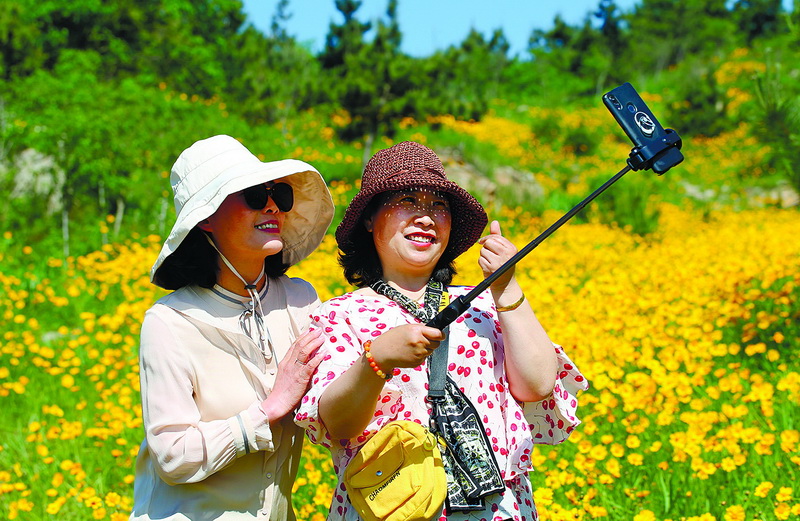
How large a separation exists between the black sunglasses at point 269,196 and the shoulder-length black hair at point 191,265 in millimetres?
168

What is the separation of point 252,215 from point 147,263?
14.3 feet

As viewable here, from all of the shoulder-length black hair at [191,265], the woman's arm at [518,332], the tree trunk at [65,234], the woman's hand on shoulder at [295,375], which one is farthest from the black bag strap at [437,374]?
the tree trunk at [65,234]

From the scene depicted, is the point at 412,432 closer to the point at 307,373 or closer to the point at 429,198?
the point at 307,373

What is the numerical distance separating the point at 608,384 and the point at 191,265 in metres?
2.07

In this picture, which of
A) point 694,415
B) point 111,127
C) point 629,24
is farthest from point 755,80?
point 629,24

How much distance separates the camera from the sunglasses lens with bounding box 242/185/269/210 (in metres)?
1.76

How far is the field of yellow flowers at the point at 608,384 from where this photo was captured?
2.55 metres

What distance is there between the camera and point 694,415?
274 cm

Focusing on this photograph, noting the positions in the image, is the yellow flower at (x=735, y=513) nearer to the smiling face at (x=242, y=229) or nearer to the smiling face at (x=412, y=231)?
the smiling face at (x=412, y=231)

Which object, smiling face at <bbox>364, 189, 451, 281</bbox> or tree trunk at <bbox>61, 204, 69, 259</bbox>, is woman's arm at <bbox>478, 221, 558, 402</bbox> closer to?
smiling face at <bbox>364, 189, 451, 281</bbox>

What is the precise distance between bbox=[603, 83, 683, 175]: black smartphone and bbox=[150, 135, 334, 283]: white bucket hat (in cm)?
79

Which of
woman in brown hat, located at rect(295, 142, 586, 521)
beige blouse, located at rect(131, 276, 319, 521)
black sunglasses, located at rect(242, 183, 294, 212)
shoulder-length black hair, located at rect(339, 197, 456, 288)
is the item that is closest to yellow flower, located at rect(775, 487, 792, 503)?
woman in brown hat, located at rect(295, 142, 586, 521)

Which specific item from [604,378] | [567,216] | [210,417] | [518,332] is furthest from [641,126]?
[604,378]

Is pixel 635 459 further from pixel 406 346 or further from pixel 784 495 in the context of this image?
pixel 406 346
